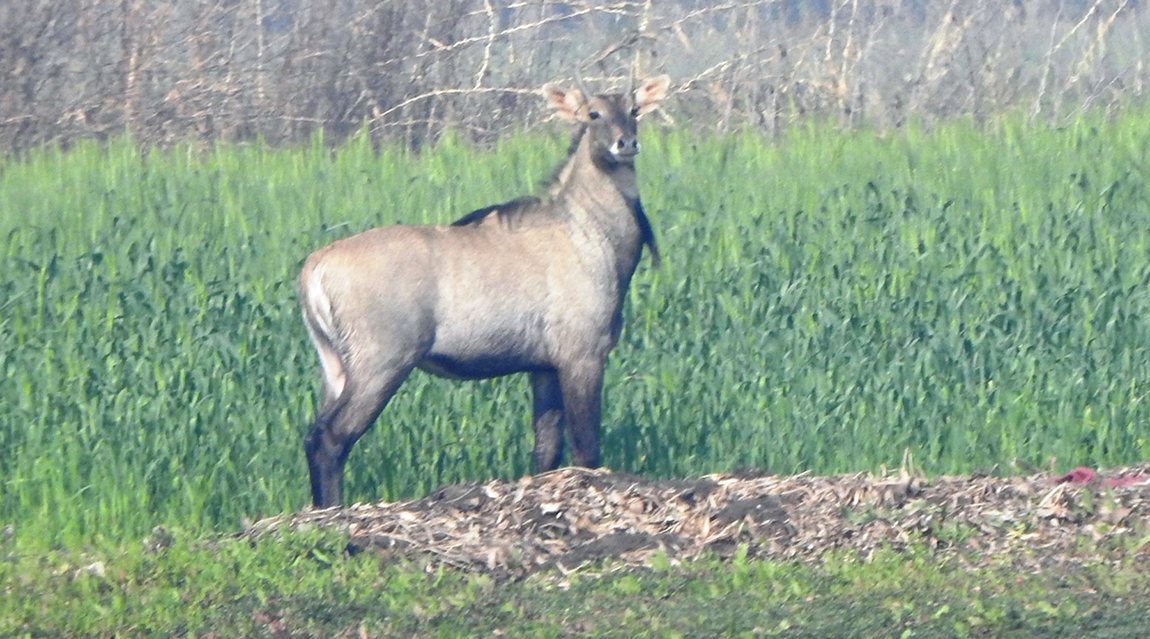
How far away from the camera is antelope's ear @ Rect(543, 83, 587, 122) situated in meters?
8.06

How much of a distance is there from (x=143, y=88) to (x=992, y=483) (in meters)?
11.9

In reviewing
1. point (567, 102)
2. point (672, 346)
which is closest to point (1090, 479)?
point (672, 346)

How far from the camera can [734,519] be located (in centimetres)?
705

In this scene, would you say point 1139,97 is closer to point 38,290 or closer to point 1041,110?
point 1041,110

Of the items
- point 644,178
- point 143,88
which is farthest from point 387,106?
point 644,178

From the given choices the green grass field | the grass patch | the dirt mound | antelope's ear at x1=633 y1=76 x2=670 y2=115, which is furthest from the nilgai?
the grass patch

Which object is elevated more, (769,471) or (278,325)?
(278,325)

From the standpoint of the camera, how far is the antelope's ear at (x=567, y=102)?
26.5ft

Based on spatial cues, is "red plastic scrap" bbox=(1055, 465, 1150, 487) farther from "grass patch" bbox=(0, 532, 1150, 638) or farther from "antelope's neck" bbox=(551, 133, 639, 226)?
"antelope's neck" bbox=(551, 133, 639, 226)

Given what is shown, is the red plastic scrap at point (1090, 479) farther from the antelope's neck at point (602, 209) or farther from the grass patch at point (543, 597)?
the antelope's neck at point (602, 209)

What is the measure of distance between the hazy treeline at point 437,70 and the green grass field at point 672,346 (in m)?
4.38

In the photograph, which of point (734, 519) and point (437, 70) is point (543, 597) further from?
point (437, 70)

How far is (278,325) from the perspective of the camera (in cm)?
912

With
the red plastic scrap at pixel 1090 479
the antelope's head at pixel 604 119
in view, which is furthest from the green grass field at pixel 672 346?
the antelope's head at pixel 604 119
